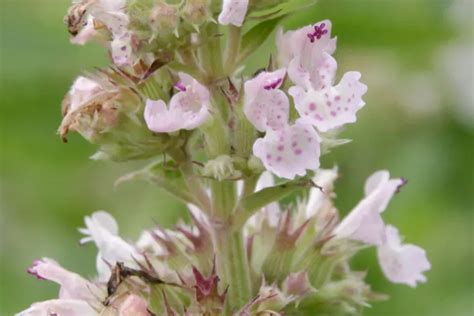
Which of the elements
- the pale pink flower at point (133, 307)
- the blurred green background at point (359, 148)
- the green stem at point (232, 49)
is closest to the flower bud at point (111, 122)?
the green stem at point (232, 49)

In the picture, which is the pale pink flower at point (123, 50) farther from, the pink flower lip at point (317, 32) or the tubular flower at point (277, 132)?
the pink flower lip at point (317, 32)

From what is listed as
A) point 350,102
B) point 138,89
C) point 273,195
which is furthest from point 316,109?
point 138,89

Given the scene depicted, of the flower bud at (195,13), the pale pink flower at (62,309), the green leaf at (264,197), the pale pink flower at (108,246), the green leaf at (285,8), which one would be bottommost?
the pale pink flower at (62,309)

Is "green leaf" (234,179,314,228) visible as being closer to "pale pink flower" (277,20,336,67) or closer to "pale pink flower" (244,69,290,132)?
"pale pink flower" (244,69,290,132)

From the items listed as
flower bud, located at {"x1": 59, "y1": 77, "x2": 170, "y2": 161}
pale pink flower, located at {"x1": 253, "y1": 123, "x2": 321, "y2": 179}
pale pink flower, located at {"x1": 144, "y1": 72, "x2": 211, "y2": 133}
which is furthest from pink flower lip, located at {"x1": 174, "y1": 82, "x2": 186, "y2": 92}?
pale pink flower, located at {"x1": 253, "y1": 123, "x2": 321, "y2": 179}

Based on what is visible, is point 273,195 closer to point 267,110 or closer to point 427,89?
point 267,110

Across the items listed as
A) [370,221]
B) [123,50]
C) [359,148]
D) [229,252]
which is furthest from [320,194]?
[359,148]
